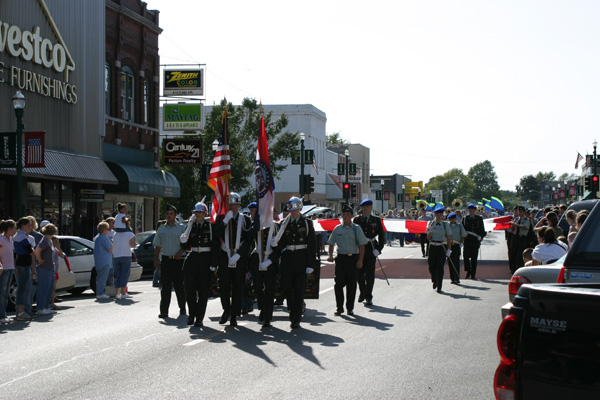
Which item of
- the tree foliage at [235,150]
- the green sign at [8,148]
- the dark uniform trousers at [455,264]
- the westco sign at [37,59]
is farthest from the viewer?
the tree foliage at [235,150]

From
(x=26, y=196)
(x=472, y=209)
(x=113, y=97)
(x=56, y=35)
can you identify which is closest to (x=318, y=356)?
(x=472, y=209)

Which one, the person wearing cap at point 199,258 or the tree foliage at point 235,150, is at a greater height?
the tree foliage at point 235,150

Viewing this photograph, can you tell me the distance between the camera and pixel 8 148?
78.0 feet

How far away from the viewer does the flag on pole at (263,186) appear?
12719 millimetres

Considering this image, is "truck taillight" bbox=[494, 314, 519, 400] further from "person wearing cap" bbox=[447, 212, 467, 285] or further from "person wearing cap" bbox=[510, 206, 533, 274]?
"person wearing cap" bbox=[510, 206, 533, 274]

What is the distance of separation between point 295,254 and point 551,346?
845cm

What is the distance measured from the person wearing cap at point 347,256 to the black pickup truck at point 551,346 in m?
9.72

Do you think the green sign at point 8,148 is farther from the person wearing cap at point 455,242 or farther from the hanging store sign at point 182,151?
the hanging store sign at point 182,151

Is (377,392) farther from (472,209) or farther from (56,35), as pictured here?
(56,35)

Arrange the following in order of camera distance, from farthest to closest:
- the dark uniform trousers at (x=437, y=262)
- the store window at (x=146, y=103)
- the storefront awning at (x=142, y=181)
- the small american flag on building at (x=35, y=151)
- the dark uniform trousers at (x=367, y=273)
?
the store window at (x=146, y=103) → the storefront awning at (x=142, y=181) → the small american flag on building at (x=35, y=151) → the dark uniform trousers at (x=437, y=262) → the dark uniform trousers at (x=367, y=273)

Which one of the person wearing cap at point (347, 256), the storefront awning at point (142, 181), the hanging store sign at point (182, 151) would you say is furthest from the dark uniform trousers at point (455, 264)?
the hanging store sign at point (182, 151)

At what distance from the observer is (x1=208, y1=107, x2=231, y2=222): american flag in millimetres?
13000

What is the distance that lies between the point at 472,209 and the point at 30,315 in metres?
11.7

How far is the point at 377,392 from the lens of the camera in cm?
743
